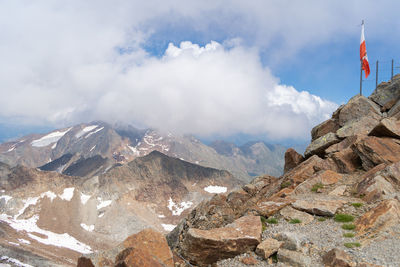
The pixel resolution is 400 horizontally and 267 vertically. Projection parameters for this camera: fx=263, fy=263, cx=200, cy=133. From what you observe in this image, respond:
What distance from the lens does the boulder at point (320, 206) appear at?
14527 mm

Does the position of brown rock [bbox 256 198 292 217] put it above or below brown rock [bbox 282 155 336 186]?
below

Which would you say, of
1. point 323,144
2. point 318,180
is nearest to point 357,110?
point 323,144

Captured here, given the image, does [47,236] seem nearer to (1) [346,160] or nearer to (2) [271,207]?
(1) [346,160]

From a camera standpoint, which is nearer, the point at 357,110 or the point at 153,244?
the point at 153,244

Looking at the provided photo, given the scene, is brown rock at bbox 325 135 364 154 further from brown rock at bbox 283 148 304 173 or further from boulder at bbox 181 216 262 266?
boulder at bbox 181 216 262 266

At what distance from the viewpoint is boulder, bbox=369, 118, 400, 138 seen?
22.3m

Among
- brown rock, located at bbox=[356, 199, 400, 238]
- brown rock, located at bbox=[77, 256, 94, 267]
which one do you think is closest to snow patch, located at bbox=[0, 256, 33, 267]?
brown rock, located at bbox=[77, 256, 94, 267]

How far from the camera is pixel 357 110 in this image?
3166cm

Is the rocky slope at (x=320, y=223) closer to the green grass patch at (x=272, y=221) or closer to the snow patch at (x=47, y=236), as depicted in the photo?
the green grass patch at (x=272, y=221)

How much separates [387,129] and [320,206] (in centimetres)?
1250

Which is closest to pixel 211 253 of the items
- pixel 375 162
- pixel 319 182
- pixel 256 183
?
pixel 319 182

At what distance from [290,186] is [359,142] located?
273 inches

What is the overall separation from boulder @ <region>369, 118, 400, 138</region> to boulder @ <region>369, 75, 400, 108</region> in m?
12.1

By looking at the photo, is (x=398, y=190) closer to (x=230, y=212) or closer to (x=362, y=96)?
(x=230, y=212)
